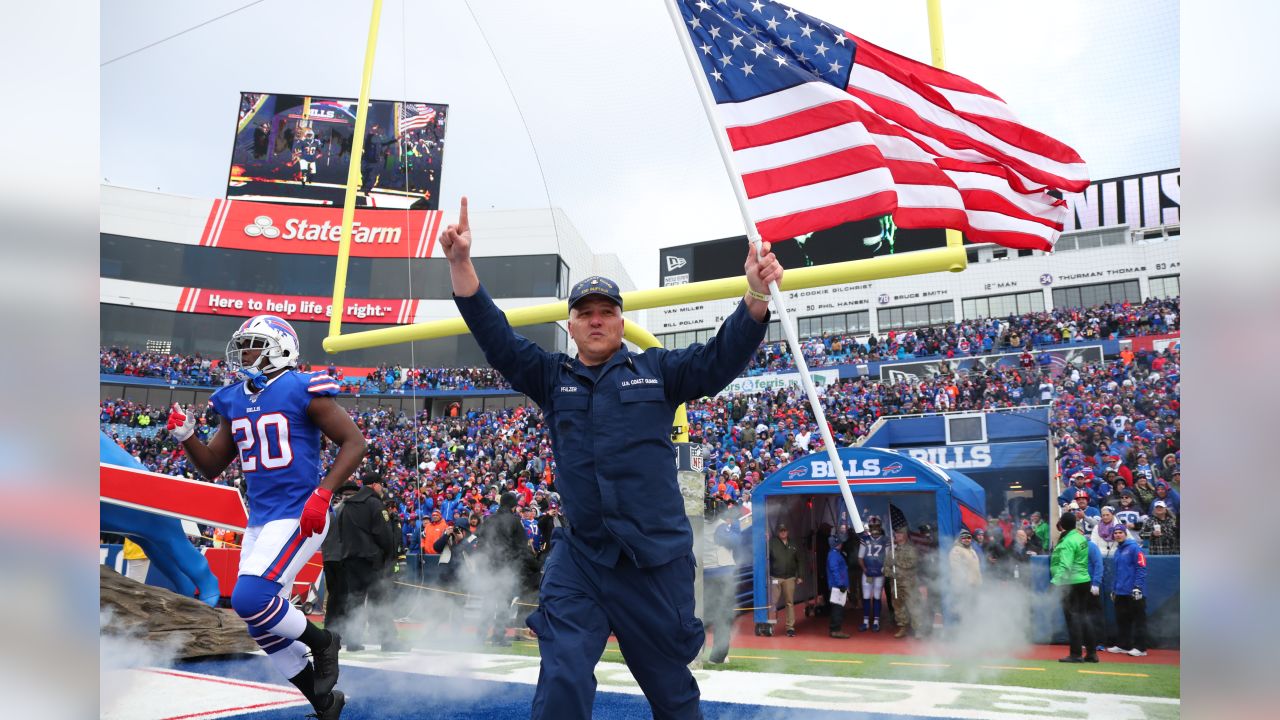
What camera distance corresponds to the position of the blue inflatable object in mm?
7695

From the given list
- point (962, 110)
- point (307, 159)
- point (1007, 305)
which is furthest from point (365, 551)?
point (307, 159)

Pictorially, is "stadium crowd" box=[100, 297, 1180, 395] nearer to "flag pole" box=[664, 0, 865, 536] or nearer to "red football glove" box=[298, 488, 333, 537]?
"red football glove" box=[298, 488, 333, 537]

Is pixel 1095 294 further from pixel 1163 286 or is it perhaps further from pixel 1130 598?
pixel 1130 598

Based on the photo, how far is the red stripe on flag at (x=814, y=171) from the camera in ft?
14.5

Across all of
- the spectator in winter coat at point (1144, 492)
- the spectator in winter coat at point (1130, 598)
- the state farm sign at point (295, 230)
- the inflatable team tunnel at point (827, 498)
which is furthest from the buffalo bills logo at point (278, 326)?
the state farm sign at point (295, 230)

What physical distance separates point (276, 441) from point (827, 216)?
3007 millimetres

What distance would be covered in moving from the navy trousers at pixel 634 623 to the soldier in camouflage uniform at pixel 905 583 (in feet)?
25.1

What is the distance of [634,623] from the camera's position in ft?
9.39

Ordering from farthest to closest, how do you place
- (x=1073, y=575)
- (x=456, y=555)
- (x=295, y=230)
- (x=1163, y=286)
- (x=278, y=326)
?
(x=295, y=230)
(x=1163, y=286)
(x=456, y=555)
(x=1073, y=575)
(x=278, y=326)

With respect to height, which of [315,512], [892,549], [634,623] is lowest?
[892,549]

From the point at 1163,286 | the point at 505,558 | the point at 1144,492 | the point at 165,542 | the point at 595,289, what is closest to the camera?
the point at 595,289

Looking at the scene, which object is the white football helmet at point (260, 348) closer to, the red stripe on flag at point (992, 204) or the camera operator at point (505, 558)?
the red stripe on flag at point (992, 204)
